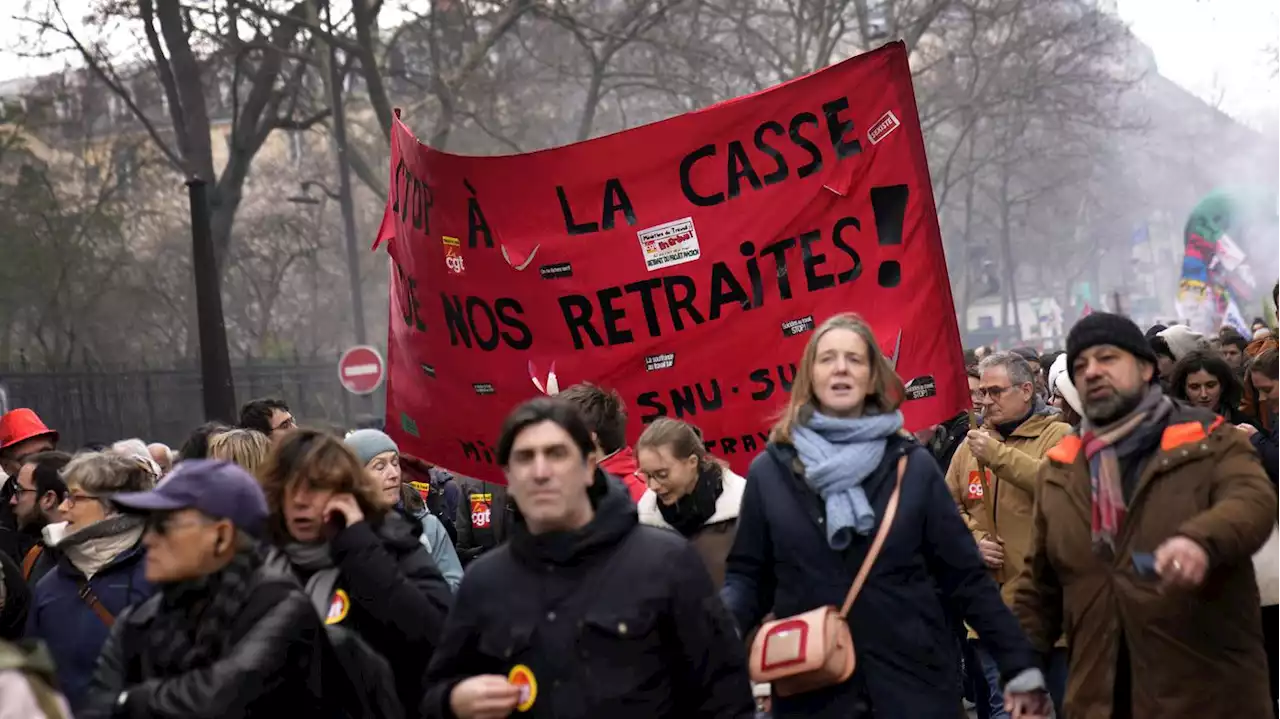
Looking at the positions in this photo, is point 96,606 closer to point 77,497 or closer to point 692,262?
point 77,497

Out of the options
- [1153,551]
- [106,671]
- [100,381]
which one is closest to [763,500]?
[1153,551]

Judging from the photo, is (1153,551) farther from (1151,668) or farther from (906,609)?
(906,609)

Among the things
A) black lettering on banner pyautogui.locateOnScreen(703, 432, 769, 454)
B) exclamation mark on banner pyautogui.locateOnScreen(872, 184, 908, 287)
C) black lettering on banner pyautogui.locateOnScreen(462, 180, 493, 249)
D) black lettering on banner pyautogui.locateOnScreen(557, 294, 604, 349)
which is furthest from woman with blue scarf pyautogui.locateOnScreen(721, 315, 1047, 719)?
black lettering on banner pyautogui.locateOnScreen(462, 180, 493, 249)

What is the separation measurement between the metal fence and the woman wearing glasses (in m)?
18.3

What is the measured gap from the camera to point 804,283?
7559 millimetres

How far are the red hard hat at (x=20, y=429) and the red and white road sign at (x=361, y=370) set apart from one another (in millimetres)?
14047

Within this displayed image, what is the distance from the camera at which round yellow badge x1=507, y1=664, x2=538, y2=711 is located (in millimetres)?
3990

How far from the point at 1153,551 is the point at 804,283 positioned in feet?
9.41

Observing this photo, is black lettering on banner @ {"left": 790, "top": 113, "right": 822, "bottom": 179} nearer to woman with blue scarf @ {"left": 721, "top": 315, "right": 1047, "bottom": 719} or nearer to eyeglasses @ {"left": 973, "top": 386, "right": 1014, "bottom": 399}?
eyeglasses @ {"left": 973, "top": 386, "right": 1014, "bottom": 399}

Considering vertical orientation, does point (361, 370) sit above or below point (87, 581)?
above

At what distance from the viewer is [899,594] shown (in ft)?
15.5

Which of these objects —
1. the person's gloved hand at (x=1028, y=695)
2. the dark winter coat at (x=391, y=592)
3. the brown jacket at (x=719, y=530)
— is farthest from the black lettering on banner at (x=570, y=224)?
the person's gloved hand at (x=1028, y=695)

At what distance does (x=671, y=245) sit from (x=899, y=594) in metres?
3.27

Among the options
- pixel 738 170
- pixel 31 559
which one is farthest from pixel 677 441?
pixel 31 559
